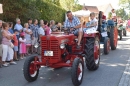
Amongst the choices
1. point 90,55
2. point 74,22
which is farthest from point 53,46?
point 90,55

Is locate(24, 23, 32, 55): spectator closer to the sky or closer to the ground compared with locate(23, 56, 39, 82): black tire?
closer to the sky

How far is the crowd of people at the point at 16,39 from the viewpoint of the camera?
26.9 ft

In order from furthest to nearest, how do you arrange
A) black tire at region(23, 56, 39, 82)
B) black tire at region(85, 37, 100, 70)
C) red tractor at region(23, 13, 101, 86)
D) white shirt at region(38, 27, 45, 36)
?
white shirt at region(38, 27, 45, 36) < black tire at region(85, 37, 100, 70) < black tire at region(23, 56, 39, 82) < red tractor at region(23, 13, 101, 86)

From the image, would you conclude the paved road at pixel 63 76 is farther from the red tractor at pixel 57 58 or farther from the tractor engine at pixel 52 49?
the tractor engine at pixel 52 49

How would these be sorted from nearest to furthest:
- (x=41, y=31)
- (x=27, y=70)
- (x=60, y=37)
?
(x=27, y=70) < (x=60, y=37) < (x=41, y=31)

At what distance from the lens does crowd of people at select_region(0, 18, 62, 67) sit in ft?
26.9

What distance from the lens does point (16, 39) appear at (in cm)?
916

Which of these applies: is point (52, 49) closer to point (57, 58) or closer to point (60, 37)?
point (57, 58)

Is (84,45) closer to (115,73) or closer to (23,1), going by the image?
(115,73)

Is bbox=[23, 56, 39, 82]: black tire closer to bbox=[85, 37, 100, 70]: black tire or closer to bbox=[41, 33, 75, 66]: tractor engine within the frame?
bbox=[41, 33, 75, 66]: tractor engine

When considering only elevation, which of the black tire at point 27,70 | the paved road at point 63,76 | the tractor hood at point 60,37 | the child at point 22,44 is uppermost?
the tractor hood at point 60,37

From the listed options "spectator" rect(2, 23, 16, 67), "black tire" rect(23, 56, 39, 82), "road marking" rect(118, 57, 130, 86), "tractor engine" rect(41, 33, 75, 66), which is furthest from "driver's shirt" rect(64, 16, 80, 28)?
"spectator" rect(2, 23, 16, 67)

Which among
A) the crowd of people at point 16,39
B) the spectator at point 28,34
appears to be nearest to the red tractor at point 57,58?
the crowd of people at point 16,39

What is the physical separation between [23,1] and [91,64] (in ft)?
18.5
